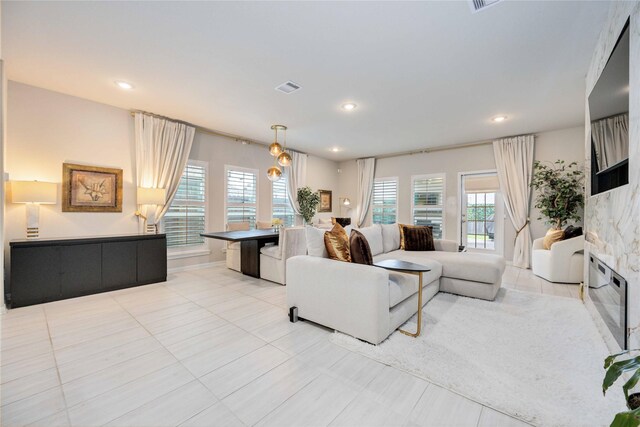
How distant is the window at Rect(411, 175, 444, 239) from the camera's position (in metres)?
6.45

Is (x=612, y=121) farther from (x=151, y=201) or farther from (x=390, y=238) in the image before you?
(x=151, y=201)

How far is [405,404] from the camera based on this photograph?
1.57m

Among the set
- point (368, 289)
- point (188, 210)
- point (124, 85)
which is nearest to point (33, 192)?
point (124, 85)

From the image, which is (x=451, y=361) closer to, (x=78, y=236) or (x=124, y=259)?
(x=124, y=259)

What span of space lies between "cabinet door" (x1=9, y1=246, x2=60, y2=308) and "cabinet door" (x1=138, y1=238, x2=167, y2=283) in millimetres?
878

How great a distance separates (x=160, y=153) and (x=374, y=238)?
12.4 ft

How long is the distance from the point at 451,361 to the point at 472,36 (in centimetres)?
278

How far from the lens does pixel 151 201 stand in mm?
4102

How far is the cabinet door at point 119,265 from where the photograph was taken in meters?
3.60

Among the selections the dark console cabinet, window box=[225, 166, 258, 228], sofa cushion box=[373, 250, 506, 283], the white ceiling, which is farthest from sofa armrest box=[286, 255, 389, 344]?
window box=[225, 166, 258, 228]

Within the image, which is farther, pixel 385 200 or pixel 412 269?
pixel 385 200

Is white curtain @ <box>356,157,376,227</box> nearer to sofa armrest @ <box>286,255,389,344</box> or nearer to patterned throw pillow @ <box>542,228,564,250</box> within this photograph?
patterned throw pillow @ <box>542,228,564,250</box>

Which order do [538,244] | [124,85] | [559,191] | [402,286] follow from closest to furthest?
[402,286], [124,85], [559,191], [538,244]

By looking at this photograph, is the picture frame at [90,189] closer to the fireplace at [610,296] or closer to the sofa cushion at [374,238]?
the sofa cushion at [374,238]
